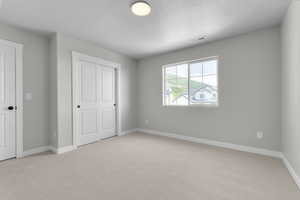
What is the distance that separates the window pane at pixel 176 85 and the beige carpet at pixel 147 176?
1.57 metres

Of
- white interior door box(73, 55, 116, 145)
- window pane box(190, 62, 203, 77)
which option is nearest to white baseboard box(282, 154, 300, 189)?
window pane box(190, 62, 203, 77)

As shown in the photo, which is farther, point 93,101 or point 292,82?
point 93,101

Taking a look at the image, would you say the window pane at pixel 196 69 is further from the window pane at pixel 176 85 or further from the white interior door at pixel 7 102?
the white interior door at pixel 7 102

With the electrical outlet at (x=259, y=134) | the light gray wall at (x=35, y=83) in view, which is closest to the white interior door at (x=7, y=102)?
the light gray wall at (x=35, y=83)

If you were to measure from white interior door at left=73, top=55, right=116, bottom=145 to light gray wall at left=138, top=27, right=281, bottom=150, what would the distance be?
199cm

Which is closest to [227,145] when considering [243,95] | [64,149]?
[243,95]

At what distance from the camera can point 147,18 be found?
→ 2.40 metres

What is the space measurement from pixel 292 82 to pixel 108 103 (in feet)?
12.8

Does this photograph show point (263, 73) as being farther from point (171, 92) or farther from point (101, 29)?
point (101, 29)

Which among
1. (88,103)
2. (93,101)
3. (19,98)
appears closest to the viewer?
(19,98)

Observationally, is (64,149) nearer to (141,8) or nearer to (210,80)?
(141,8)

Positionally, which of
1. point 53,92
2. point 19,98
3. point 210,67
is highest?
point 210,67

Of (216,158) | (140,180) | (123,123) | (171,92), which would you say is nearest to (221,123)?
(216,158)

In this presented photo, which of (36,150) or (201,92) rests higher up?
(201,92)
